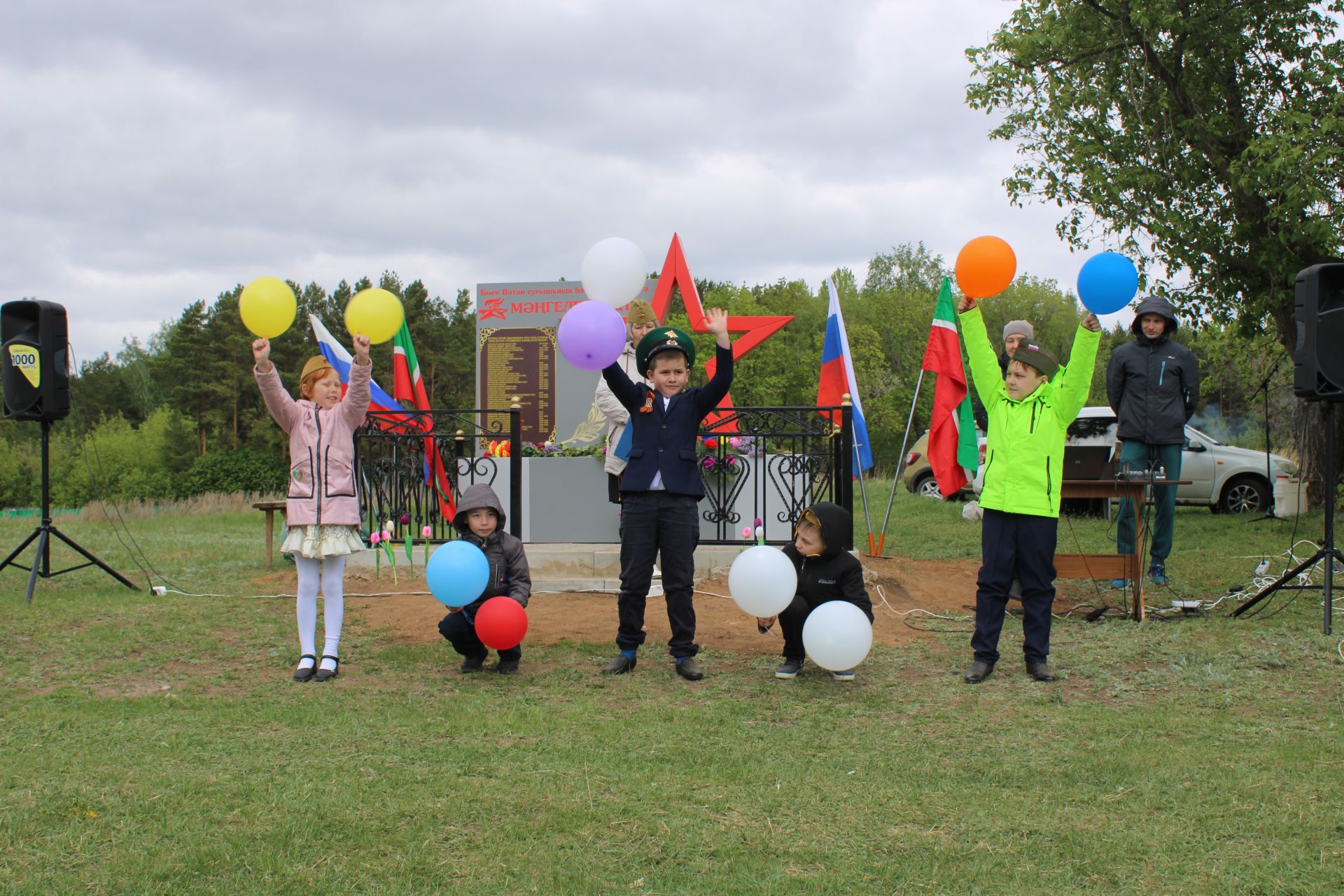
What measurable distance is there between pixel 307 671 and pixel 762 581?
236 cm

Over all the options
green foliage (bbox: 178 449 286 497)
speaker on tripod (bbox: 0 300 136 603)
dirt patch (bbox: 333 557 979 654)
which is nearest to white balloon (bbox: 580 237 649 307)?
dirt patch (bbox: 333 557 979 654)

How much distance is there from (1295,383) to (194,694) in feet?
20.5

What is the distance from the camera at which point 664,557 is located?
5.17m

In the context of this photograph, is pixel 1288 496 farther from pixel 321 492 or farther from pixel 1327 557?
pixel 321 492

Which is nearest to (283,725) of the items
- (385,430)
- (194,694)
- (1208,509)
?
(194,694)

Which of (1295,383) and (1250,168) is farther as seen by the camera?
(1250,168)

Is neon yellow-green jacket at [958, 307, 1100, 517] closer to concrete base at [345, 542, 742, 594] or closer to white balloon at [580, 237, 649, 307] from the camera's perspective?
white balloon at [580, 237, 649, 307]

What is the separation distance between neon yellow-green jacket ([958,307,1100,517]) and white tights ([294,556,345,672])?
332 cm

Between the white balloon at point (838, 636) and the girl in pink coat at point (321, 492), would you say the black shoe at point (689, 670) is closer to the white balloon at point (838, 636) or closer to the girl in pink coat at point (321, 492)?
the white balloon at point (838, 636)

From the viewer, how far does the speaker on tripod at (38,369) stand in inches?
303

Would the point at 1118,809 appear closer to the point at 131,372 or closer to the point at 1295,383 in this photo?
the point at 1295,383

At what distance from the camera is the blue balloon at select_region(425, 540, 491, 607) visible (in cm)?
476

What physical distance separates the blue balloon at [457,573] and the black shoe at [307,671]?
0.86 metres

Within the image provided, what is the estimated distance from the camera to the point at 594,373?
10.8m
